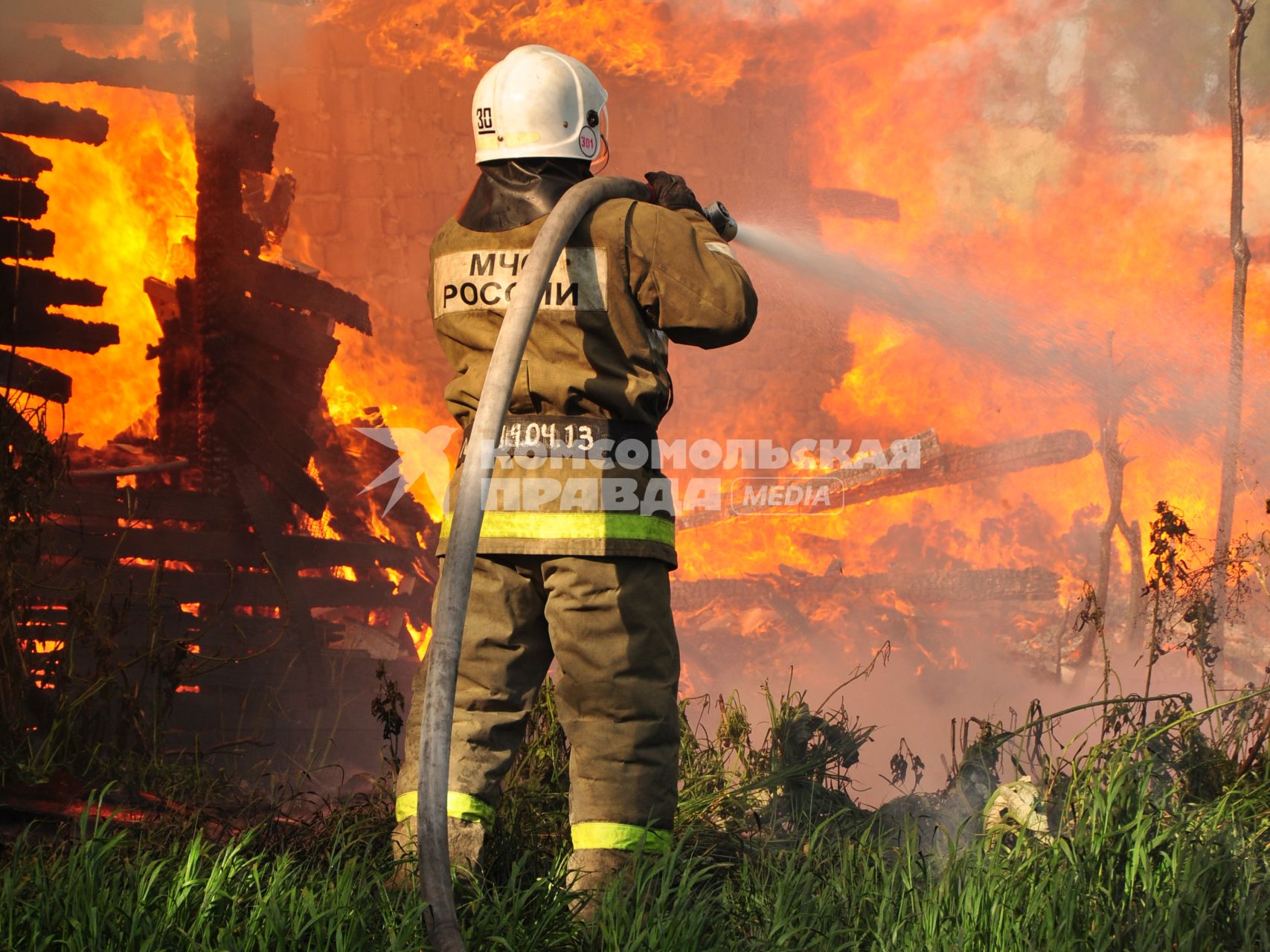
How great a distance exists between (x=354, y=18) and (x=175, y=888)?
6.73 m

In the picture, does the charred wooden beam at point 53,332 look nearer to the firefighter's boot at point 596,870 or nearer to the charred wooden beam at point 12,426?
the charred wooden beam at point 12,426

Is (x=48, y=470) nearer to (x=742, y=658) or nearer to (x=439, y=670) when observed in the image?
(x=439, y=670)

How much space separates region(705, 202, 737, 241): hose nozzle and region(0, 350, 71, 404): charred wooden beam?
152 inches

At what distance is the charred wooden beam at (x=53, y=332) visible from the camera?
617 cm

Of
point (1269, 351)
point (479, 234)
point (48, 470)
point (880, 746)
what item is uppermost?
point (1269, 351)

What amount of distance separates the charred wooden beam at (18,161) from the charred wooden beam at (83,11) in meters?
0.90

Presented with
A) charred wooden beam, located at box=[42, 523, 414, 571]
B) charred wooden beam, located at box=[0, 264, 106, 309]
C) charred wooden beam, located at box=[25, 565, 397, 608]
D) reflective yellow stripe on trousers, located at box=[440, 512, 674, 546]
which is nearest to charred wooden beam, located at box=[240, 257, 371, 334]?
charred wooden beam, located at box=[0, 264, 106, 309]

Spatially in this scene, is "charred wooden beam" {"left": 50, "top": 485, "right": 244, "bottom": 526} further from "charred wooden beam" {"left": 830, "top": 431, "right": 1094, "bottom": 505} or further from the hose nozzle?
"charred wooden beam" {"left": 830, "top": 431, "right": 1094, "bottom": 505}

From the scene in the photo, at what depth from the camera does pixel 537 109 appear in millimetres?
3275

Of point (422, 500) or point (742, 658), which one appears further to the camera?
point (742, 658)

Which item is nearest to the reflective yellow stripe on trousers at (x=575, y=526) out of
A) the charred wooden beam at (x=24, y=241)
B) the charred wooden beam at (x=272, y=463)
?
the charred wooden beam at (x=24, y=241)

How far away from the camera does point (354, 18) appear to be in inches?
325

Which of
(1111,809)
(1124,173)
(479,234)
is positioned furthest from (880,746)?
(479,234)

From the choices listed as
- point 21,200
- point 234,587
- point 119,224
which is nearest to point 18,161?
point 21,200
